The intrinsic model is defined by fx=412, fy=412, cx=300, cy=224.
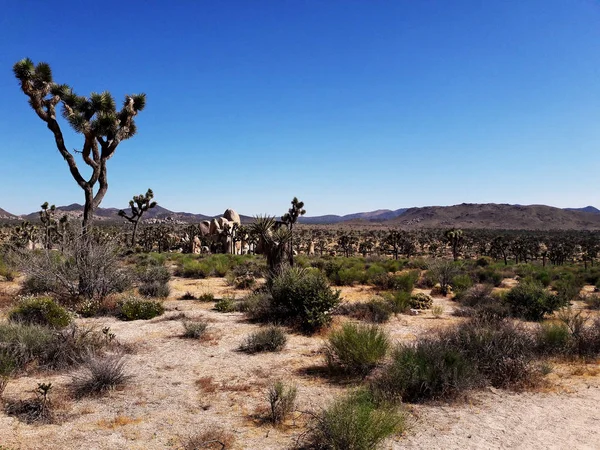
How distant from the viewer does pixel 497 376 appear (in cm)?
790

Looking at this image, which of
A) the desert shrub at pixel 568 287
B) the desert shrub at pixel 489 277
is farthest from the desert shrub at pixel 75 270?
the desert shrub at pixel 489 277

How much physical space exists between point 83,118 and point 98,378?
1217 centimetres

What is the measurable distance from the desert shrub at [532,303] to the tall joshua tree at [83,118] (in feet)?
51.8

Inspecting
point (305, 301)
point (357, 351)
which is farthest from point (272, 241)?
point (357, 351)

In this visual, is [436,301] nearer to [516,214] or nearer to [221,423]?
[221,423]

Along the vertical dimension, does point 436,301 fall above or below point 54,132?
below

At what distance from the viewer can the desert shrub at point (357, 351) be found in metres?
8.22

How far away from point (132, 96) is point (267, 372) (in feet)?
48.3

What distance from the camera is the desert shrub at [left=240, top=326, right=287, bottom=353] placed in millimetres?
10078

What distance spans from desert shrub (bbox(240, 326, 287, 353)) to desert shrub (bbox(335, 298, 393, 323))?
3.98 metres

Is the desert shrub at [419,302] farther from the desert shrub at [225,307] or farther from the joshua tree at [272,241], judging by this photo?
the desert shrub at [225,307]

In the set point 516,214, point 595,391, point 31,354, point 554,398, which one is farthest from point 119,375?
point 516,214

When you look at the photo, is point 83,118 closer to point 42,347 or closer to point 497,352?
point 42,347

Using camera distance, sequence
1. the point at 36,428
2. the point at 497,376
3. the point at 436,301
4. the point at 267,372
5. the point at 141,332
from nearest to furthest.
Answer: the point at 36,428, the point at 497,376, the point at 267,372, the point at 141,332, the point at 436,301
